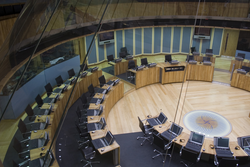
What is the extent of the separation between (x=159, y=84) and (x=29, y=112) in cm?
749

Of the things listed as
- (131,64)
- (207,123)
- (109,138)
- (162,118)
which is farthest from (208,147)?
(131,64)

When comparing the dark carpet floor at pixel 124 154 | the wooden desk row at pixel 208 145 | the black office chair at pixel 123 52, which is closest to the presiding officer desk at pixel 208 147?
the wooden desk row at pixel 208 145

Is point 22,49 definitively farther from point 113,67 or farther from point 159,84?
point 159,84

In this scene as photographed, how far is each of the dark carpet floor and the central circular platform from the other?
170 cm

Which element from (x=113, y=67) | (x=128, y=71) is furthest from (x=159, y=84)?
(x=113, y=67)

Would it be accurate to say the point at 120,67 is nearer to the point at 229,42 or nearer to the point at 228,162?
the point at 228,162

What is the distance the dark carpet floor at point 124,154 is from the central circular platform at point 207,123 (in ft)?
5.59

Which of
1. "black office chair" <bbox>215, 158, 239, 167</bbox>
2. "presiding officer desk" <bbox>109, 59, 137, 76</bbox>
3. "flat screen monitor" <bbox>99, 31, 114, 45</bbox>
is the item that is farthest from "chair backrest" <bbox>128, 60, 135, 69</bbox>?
"black office chair" <bbox>215, 158, 239, 167</bbox>

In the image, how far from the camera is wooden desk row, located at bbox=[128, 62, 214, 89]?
11.7 meters

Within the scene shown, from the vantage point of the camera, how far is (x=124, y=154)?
260 inches

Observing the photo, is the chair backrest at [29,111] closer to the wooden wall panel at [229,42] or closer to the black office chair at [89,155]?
the black office chair at [89,155]

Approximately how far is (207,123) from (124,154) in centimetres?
387

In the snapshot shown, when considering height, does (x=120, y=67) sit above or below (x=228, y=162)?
above

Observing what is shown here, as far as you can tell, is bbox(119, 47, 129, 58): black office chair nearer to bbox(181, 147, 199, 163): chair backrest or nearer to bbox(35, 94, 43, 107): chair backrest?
bbox(35, 94, 43, 107): chair backrest
